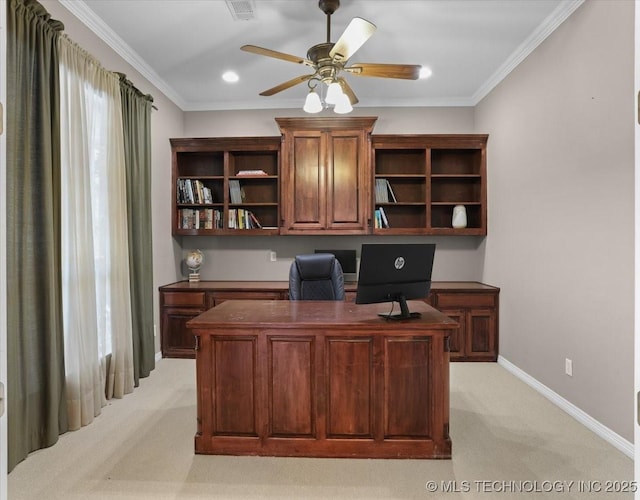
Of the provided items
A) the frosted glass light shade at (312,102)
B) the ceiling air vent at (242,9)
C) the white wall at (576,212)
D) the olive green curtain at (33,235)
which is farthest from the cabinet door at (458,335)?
the olive green curtain at (33,235)

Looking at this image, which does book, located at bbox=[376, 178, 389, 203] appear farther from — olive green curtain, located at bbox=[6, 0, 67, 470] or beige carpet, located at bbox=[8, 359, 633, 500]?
olive green curtain, located at bbox=[6, 0, 67, 470]

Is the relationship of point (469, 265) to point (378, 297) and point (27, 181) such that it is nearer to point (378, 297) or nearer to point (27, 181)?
point (378, 297)

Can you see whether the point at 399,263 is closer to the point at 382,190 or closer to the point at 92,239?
the point at 92,239

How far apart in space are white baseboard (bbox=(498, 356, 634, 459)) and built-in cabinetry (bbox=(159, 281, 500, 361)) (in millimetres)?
423

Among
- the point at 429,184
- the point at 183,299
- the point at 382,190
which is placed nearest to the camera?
the point at 183,299

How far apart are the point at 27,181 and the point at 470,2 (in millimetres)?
3245

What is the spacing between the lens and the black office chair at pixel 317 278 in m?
3.30

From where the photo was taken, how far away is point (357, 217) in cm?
437

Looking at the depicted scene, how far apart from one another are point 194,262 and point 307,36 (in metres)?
2.75

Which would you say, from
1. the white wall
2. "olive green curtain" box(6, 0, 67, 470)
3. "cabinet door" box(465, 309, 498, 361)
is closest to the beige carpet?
"olive green curtain" box(6, 0, 67, 470)

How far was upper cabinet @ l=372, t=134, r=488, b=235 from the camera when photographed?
172 inches

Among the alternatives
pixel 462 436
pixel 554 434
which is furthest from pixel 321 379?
pixel 554 434

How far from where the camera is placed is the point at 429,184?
4.41 m

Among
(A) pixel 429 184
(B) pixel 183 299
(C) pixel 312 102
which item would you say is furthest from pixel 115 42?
(A) pixel 429 184
